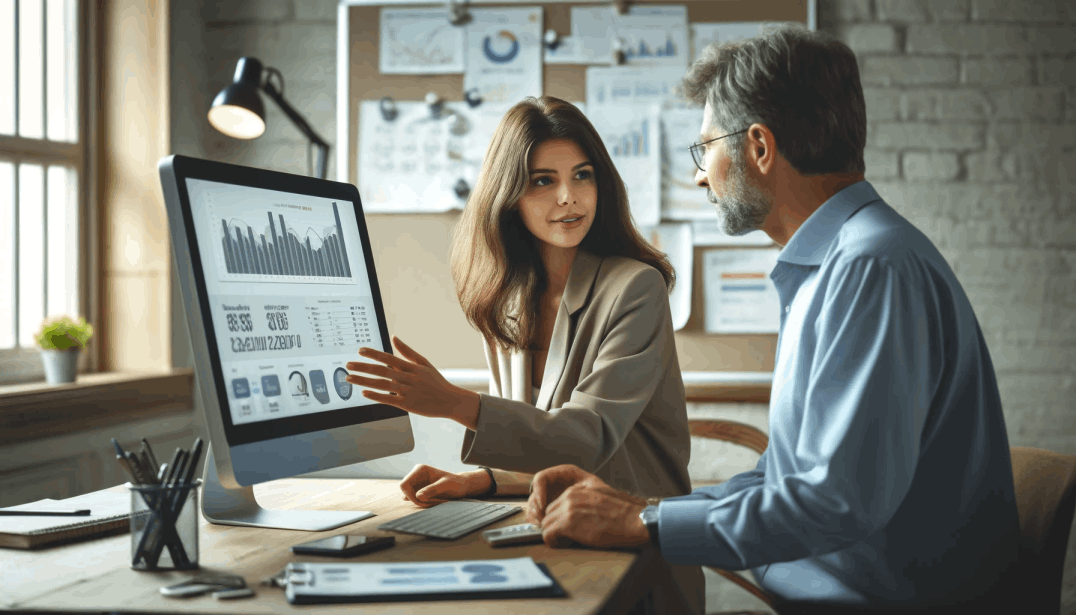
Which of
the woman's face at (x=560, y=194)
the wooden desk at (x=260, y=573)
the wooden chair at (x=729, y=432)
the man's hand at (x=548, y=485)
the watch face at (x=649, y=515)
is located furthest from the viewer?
the wooden chair at (x=729, y=432)

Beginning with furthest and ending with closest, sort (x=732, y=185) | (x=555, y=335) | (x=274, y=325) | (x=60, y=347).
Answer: (x=60, y=347), (x=555, y=335), (x=732, y=185), (x=274, y=325)

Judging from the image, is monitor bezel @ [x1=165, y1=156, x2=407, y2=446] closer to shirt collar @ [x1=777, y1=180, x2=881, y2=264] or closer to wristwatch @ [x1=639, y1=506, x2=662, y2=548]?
wristwatch @ [x1=639, y1=506, x2=662, y2=548]

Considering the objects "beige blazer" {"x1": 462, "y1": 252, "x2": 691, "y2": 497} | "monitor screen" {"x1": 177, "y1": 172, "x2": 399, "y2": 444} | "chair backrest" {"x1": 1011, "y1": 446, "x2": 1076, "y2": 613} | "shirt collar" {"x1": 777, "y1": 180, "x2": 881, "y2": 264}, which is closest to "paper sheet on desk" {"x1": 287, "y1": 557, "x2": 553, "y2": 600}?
"monitor screen" {"x1": 177, "y1": 172, "x2": 399, "y2": 444}

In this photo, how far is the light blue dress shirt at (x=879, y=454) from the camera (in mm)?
951

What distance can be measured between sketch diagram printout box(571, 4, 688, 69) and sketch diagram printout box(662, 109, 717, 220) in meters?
0.18

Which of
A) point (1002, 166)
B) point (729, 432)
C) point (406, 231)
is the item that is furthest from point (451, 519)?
point (1002, 166)

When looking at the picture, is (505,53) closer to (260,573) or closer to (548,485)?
(548,485)

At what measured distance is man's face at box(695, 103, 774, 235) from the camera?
128cm

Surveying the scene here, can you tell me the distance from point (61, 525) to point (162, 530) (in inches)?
10.7

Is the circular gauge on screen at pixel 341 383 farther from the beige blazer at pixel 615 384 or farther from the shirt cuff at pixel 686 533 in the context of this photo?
the shirt cuff at pixel 686 533

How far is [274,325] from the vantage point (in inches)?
46.3

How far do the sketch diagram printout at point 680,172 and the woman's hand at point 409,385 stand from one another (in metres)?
1.78

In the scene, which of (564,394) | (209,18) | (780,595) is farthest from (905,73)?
(209,18)

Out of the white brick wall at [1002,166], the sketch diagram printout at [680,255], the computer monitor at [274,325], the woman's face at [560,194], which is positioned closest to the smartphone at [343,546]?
the computer monitor at [274,325]
